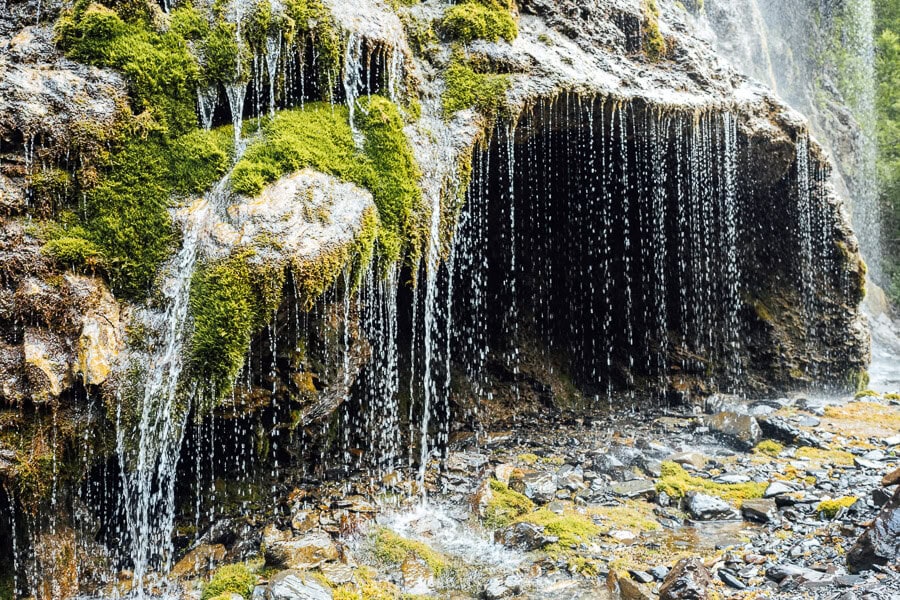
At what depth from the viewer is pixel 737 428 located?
9.64m

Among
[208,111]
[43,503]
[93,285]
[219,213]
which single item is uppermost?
[208,111]

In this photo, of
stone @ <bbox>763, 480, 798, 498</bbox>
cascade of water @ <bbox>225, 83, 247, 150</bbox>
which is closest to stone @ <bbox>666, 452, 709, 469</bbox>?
stone @ <bbox>763, 480, 798, 498</bbox>

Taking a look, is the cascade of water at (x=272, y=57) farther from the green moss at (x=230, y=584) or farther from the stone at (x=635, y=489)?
the stone at (x=635, y=489)

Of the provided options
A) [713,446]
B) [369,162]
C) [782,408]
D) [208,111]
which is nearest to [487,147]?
[369,162]

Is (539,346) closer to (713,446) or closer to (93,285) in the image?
(713,446)

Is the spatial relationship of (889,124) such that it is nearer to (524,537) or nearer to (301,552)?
(524,537)

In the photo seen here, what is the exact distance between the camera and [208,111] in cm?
633

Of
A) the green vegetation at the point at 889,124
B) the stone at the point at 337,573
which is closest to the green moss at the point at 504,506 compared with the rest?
the stone at the point at 337,573

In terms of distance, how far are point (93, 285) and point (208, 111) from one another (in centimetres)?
223

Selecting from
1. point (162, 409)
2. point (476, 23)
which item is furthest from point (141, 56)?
point (476, 23)

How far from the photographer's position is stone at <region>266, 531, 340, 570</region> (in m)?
5.85

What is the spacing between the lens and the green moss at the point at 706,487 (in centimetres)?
729

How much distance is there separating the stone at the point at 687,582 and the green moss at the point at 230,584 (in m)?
3.74

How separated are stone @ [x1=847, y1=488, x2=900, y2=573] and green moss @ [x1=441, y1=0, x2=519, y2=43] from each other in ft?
22.7
